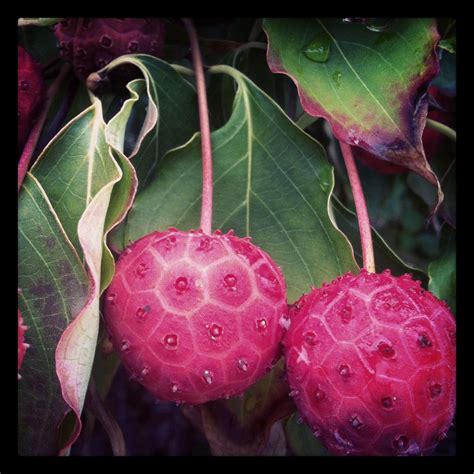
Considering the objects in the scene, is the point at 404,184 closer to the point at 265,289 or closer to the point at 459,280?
the point at 459,280

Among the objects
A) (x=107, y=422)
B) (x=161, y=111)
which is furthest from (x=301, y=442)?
(x=161, y=111)

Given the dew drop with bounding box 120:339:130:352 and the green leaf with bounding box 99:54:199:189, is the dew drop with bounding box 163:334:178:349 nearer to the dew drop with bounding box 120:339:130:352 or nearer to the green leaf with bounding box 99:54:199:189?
the dew drop with bounding box 120:339:130:352

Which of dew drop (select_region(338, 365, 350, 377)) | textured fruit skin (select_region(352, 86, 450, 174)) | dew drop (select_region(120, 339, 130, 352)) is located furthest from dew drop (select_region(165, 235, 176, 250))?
textured fruit skin (select_region(352, 86, 450, 174))

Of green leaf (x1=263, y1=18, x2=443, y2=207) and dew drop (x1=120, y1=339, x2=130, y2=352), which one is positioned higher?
green leaf (x1=263, y1=18, x2=443, y2=207)

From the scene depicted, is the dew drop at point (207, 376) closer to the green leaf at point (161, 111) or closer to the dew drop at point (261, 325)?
the dew drop at point (261, 325)

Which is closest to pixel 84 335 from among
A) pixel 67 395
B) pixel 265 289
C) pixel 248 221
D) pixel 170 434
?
pixel 67 395

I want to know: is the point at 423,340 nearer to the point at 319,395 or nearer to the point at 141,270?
the point at 319,395
